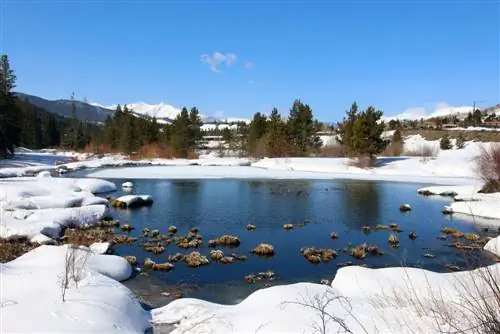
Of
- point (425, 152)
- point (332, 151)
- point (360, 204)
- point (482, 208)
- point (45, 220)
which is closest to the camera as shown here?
point (45, 220)

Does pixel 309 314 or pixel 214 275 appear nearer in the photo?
pixel 309 314

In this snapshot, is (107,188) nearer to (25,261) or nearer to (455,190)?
(25,261)

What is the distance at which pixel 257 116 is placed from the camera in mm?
61781

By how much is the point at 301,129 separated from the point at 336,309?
49.7 meters

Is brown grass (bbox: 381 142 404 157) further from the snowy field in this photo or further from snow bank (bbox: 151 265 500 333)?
snow bank (bbox: 151 265 500 333)

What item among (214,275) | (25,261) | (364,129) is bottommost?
(214,275)

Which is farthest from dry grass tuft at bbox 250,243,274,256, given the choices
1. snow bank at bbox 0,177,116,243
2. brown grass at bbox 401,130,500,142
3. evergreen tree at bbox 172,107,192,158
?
evergreen tree at bbox 172,107,192,158

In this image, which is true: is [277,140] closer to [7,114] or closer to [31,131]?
[7,114]

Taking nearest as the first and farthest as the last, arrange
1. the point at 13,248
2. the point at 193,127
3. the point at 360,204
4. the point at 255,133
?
the point at 13,248, the point at 360,204, the point at 255,133, the point at 193,127

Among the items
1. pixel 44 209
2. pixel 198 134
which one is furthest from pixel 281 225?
pixel 198 134

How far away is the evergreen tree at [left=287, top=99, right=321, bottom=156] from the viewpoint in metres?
54.5

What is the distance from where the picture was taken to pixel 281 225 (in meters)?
16.1

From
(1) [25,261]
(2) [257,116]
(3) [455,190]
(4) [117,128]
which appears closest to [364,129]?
(3) [455,190]

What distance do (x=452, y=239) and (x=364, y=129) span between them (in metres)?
27.4
